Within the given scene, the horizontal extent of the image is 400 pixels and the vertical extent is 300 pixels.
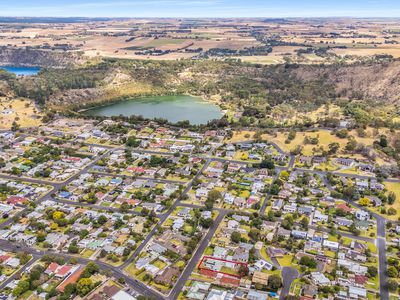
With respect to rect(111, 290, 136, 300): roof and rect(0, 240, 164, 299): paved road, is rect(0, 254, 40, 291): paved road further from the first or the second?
rect(111, 290, 136, 300): roof

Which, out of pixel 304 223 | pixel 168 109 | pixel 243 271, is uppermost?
pixel 168 109

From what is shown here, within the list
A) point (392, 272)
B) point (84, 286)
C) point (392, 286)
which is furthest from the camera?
point (392, 272)

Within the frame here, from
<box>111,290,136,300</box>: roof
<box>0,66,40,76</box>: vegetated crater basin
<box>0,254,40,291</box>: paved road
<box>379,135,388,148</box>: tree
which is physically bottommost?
<box>0,254,40,291</box>: paved road

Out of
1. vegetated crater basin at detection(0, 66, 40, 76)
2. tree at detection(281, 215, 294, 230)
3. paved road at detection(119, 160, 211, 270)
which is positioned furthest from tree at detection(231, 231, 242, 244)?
vegetated crater basin at detection(0, 66, 40, 76)

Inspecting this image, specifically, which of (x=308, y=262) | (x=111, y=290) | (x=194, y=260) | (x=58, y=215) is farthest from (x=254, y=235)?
(x=58, y=215)

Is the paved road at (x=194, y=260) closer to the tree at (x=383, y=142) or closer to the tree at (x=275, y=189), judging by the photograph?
the tree at (x=275, y=189)

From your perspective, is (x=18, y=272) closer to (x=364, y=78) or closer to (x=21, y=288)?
(x=21, y=288)
